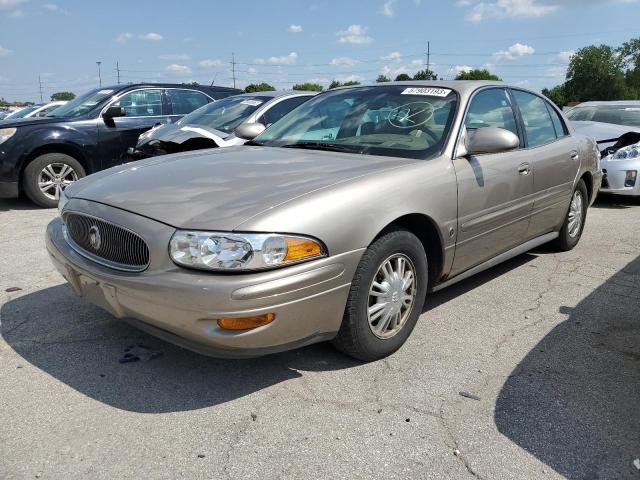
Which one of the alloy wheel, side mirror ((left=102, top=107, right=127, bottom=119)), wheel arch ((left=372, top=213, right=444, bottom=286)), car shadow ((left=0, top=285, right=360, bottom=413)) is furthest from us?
side mirror ((left=102, top=107, right=127, bottom=119))

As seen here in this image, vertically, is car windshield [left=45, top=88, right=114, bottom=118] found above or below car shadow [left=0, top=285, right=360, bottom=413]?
above

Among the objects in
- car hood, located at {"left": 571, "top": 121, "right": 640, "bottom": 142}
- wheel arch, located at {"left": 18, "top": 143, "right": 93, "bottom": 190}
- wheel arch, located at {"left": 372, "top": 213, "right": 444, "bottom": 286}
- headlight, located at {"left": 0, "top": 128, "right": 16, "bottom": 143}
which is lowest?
wheel arch, located at {"left": 372, "top": 213, "right": 444, "bottom": 286}

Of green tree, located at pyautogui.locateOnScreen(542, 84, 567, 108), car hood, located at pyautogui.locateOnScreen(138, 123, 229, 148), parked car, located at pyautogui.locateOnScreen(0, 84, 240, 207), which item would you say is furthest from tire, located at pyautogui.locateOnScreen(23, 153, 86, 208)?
green tree, located at pyautogui.locateOnScreen(542, 84, 567, 108)

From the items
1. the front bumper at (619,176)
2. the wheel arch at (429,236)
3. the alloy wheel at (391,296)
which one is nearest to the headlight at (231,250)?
the alloy wheel at (391,296)

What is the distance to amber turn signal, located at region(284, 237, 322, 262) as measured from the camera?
7.97 feet

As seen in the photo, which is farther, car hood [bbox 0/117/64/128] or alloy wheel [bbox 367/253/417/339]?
car hood [bbox 0/117/64/128]

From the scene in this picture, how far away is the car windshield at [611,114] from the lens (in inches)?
352

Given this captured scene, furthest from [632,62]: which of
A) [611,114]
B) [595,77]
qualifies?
[611,114]

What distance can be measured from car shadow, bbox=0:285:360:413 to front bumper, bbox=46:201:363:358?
332 mm

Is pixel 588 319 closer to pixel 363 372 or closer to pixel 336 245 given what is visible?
pixel 363 372

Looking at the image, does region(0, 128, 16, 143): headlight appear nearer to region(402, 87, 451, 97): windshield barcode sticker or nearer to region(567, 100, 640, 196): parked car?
region(402, 87, 451, 97): windshield barcode sticker

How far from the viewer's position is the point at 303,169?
9.96ft

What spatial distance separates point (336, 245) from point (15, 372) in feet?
Answer: 5.97

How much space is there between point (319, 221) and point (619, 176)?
21.7ft
